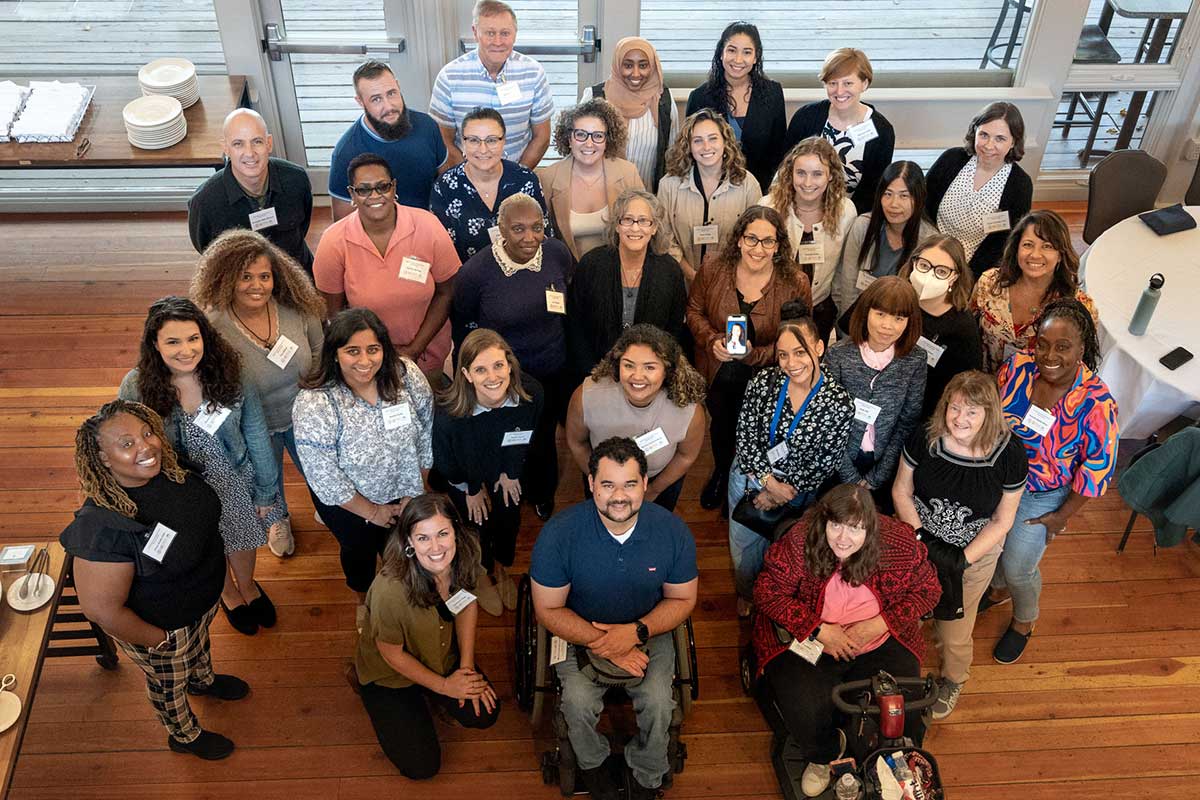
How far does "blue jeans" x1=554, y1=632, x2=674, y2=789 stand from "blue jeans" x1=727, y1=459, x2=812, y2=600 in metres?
0.62

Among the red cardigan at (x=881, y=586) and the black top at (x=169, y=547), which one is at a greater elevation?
the black top at (x=169, y=547)

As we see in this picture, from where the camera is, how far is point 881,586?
10.5 ft

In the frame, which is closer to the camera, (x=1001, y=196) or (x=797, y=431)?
(x=797, y=431)

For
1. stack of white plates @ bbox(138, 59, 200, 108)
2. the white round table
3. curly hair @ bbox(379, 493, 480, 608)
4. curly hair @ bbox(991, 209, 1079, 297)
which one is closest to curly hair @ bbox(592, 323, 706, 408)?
curly hair @ bbox(379, 493, 480, 608)

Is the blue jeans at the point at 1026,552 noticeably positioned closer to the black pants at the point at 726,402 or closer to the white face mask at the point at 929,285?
the white face mask at the point at 929,285

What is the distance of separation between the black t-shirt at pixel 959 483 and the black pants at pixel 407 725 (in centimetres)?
172

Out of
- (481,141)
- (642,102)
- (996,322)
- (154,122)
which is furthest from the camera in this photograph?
(154,122)

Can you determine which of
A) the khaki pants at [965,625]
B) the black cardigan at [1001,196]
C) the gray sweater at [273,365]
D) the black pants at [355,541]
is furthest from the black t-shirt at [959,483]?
the gray sweater at [273,365]

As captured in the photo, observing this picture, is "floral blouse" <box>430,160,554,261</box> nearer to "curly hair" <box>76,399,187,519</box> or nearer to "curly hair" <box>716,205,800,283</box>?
"curly hair" <box>716,205,800,283</box>

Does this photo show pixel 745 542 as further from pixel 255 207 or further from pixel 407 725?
pixel 255 207

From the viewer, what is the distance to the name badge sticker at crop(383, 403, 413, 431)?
3219 millimetres

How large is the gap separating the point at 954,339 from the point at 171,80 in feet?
13.9

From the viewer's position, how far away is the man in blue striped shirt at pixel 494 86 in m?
4.41

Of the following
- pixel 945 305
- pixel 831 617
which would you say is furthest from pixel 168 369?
pixel 945 305
